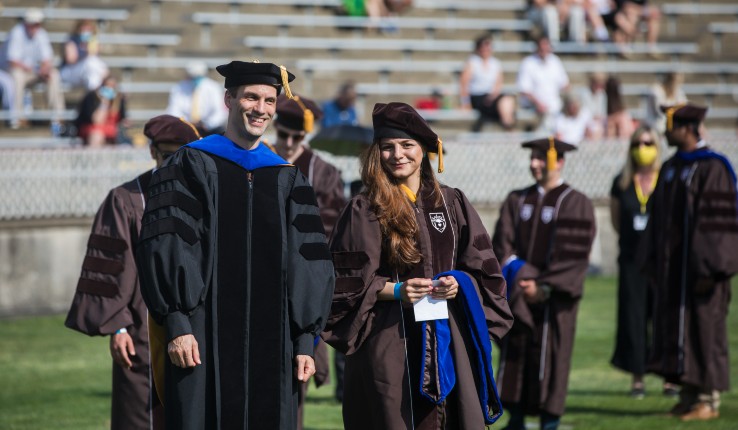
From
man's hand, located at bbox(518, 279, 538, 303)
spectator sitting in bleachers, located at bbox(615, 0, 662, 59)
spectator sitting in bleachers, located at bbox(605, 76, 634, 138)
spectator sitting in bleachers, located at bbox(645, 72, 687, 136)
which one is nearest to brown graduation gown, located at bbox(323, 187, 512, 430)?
man's hand, located at bbox(518, 279, 538, 303)

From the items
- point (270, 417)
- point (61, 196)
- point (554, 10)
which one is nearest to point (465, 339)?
point (270, 417)

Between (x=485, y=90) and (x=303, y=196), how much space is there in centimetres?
1490

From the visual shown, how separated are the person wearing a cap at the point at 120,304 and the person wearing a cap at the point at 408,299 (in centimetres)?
128

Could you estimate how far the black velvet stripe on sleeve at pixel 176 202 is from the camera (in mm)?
5367

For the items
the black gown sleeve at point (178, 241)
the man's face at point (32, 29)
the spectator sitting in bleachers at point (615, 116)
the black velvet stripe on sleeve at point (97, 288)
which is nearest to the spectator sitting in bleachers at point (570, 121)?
the spectator sitting in bleachers at point (615, 116)

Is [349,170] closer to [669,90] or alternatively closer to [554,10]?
[669,90]

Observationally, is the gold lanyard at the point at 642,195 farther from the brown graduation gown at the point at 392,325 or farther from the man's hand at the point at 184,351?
the man's hand at the point at 184,351

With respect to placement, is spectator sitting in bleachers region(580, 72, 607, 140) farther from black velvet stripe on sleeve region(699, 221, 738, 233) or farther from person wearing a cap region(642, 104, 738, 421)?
black velvet stripe on sleeve region(699, 221, 738, 233)

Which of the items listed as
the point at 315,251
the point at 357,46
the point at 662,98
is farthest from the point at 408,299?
the point at 357,46

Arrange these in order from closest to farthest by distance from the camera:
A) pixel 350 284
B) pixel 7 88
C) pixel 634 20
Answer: pixel 350 284
pixel 7 88
pixel 634 20

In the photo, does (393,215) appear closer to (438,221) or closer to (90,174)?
(438,221)

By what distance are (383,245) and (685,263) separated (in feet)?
13.5

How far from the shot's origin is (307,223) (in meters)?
5.60

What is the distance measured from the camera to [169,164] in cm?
550
